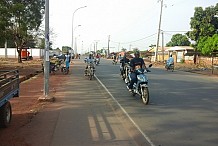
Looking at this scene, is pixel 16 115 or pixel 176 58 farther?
pixel 176 58

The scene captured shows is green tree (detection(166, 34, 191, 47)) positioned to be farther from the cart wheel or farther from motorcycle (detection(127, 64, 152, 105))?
the cart wheel

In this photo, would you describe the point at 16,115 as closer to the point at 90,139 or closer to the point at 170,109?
the point at 90,139

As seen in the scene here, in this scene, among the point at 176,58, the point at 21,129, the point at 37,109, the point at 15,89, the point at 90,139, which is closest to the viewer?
the point at 90,139

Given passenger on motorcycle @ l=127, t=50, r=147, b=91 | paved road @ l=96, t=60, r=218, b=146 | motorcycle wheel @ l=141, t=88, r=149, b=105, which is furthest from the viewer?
passenger on motorcycle @ l=127, t=50, r=147, b=91

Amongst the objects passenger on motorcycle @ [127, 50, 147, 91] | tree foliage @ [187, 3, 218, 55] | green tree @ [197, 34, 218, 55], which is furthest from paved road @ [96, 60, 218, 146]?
tree foliage @ [187, 3, 218, 55]

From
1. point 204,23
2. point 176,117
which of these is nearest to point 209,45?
point 204,23

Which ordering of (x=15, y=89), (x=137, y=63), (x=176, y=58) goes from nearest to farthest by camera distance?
(x=15, y=89) → (x=137, y=63) → (x=176, y=58)

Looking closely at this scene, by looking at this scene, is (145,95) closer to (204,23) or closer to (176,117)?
(176,117)

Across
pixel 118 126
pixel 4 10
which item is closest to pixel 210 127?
pixel 118 126

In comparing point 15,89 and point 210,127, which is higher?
point 15,89

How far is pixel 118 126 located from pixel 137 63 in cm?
476

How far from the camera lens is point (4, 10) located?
2197 centimetres

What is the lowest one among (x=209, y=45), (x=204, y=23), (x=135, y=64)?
(x=135, y=64)

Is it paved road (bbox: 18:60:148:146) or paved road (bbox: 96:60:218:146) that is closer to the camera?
paved road (bbox: 18:60:148:146)
